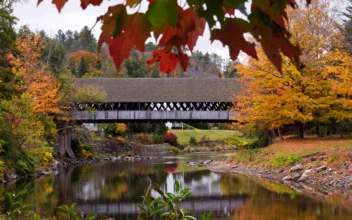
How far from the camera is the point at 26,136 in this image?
63.2 feet

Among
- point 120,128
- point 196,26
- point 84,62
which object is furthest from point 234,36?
point 84,62

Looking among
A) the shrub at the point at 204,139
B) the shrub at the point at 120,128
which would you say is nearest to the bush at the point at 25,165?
the shrub at the point at 120,128

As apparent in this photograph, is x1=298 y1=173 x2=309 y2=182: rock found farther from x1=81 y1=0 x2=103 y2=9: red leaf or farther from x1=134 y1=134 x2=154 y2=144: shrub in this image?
x1=134 y1=134 x2=154 y2=144: shrub

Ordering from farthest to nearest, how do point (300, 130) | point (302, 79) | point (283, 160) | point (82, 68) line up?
point (82, 68) < point (300, 130) < point (302, 79) < point (283, 160)

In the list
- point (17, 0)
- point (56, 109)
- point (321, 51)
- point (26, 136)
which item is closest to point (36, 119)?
point (56, 109)

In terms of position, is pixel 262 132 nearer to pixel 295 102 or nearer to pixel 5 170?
pixel 295 102

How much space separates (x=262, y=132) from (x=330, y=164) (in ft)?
31.1

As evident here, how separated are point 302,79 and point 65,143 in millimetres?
16321

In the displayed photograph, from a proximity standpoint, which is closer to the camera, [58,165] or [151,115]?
[58,165]

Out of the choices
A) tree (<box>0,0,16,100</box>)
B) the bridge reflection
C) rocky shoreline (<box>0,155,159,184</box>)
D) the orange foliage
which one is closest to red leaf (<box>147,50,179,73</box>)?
the bridge reflection

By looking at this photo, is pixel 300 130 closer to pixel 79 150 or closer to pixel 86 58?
pixel 79 150

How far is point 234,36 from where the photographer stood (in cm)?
112

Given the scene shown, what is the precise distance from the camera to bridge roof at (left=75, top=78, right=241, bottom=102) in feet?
97.1

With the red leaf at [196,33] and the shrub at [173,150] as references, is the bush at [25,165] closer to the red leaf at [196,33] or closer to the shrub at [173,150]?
the red leaf at [196,33]
